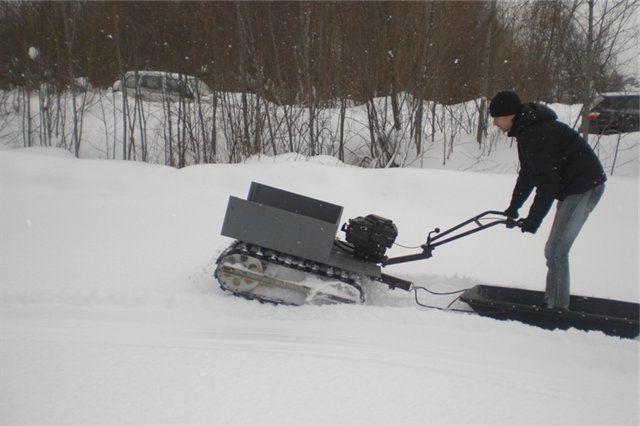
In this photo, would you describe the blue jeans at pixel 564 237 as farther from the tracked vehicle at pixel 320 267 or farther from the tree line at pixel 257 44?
the tree line at pixel 257 44

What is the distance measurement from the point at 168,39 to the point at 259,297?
850cm

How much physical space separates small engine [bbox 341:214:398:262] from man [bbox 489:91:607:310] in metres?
1.13

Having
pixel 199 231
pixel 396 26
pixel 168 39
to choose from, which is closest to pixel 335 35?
pixel 396 26

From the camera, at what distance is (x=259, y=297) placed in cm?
435

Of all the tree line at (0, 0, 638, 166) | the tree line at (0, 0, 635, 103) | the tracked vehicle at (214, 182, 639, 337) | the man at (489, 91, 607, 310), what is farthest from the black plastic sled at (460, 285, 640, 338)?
the tree line at (0, 0, 635, 103)

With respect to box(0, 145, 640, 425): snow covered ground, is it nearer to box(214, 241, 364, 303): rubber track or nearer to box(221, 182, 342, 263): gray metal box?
box(214, 241, 364, 303): rubber track

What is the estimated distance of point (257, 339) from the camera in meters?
3.63

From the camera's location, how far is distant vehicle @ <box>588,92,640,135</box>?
11.0 meters

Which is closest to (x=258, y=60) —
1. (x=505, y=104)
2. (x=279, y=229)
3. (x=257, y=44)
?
(x=257, y=44)

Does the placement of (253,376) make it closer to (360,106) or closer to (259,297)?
(259,297)

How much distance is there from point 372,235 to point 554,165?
162 cm

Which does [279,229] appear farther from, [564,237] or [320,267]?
[564,237]

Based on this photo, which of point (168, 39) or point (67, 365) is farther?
point (168, 39)

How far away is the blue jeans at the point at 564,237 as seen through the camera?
4.00 m
